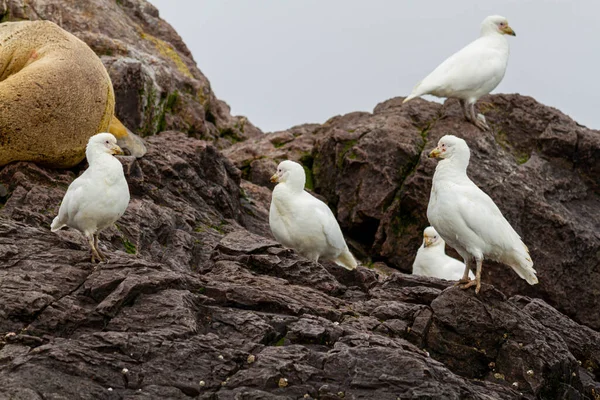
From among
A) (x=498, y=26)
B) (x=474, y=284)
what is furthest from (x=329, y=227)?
(x=498, y=26)

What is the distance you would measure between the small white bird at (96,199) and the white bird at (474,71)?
9.74m

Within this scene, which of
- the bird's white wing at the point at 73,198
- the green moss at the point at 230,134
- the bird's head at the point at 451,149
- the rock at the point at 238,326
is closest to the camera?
the rock at the point at 238,326

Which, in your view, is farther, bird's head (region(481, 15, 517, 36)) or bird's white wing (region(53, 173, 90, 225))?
bird's head (region(481, 15, 517, 36))

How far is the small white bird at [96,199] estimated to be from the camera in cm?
1348

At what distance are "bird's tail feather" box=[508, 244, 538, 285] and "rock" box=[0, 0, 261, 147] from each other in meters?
11.7

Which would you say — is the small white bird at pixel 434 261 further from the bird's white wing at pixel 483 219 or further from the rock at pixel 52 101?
the rock at pixel 52 101

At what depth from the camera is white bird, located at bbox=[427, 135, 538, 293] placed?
44.2 ft

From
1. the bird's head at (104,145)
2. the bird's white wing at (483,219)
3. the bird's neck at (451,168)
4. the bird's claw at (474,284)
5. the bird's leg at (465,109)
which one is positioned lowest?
the bird's head at (104,145)

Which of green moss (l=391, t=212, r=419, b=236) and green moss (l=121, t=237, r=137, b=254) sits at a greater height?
green moss (l=391, t=212, r=419, b=236)

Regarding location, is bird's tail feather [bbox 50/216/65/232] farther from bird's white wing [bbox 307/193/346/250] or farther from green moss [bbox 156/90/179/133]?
green moss [bbox 156/90/179/133]

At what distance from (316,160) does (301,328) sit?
12.7m

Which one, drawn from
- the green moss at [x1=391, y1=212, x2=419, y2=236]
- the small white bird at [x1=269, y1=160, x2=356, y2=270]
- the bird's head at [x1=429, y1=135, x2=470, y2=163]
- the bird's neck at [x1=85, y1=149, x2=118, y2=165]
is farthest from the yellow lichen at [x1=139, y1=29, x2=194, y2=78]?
the bird's head at [x1=429, y1=135, x2=470, y2=163]

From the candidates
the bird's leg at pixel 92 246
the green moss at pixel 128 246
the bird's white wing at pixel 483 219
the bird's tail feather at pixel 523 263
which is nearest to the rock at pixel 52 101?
the green moss at pixel 128 246

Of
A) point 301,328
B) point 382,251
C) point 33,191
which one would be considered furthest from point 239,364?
point 382,251
